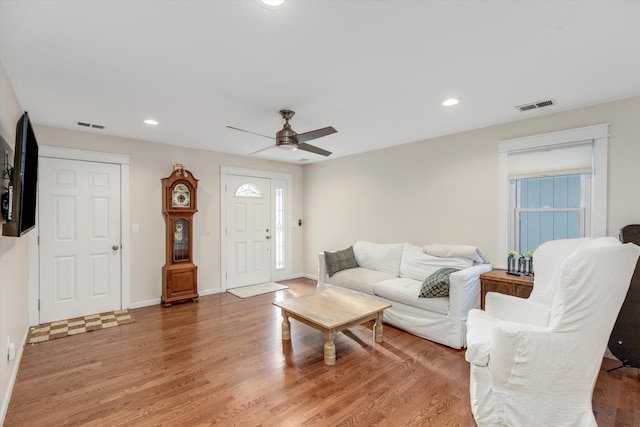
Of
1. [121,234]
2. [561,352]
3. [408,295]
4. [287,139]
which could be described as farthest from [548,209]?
[121,234]

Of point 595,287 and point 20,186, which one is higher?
point 20,186

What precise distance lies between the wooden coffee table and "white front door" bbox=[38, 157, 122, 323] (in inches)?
104

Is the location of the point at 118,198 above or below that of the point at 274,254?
above

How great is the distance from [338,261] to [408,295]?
1.31m

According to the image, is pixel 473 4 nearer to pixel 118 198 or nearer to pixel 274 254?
pixel 118 198

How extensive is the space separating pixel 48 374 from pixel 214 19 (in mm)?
3078

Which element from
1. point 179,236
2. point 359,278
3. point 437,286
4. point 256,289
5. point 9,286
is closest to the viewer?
point 9,286

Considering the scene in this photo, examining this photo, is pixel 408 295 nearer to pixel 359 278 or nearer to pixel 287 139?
pixel 359 278

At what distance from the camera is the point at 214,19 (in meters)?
1.66

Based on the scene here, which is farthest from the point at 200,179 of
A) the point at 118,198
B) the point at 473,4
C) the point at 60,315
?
the point at 473,4

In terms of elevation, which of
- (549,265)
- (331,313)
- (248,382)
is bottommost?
(248,382)

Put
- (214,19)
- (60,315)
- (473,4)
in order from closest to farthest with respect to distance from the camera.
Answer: (473,4) < (214,19) < (60,315)

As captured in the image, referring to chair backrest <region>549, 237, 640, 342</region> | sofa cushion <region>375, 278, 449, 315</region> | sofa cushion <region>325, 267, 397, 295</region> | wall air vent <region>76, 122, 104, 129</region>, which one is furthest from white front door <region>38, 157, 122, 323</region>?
chair backrest <region>549, 237, 640, 342</region>

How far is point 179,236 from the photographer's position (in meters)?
4.58
